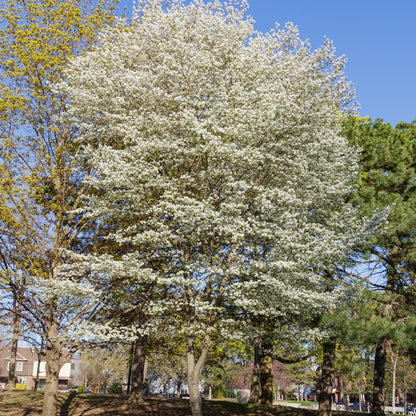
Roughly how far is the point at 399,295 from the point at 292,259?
440 centimetres

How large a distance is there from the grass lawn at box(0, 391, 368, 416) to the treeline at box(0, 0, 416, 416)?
122 inches

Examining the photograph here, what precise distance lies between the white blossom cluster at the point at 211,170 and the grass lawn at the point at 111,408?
17.1 feet

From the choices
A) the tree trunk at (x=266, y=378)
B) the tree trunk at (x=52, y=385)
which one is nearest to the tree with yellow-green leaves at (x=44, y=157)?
the tree trunk at (x=52, y=385)

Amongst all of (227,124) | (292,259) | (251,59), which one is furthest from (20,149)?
(292,259)

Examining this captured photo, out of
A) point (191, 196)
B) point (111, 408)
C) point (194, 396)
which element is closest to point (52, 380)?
point (111, 408)

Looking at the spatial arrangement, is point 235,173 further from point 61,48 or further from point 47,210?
point 61,48

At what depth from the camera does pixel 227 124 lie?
14672 mm

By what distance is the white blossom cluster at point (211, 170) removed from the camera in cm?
1362

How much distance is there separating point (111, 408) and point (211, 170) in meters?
11.0

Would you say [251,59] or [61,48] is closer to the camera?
[251,59]

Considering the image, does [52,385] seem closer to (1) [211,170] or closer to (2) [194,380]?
(2) [194,380]

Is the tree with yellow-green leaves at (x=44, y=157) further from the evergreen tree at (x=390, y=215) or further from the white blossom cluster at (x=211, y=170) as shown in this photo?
the evergreen tree at (x=390, y=215)

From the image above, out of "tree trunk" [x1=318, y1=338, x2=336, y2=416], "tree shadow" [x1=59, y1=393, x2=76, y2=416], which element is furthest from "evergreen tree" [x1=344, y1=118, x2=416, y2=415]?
"tree shadow" [x1=59, y1=393, x2=76, y2=416]

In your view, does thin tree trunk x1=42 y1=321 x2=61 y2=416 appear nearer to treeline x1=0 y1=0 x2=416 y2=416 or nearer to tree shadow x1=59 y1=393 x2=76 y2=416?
treeline x1=0 y1=0 x2=416 y2=416
